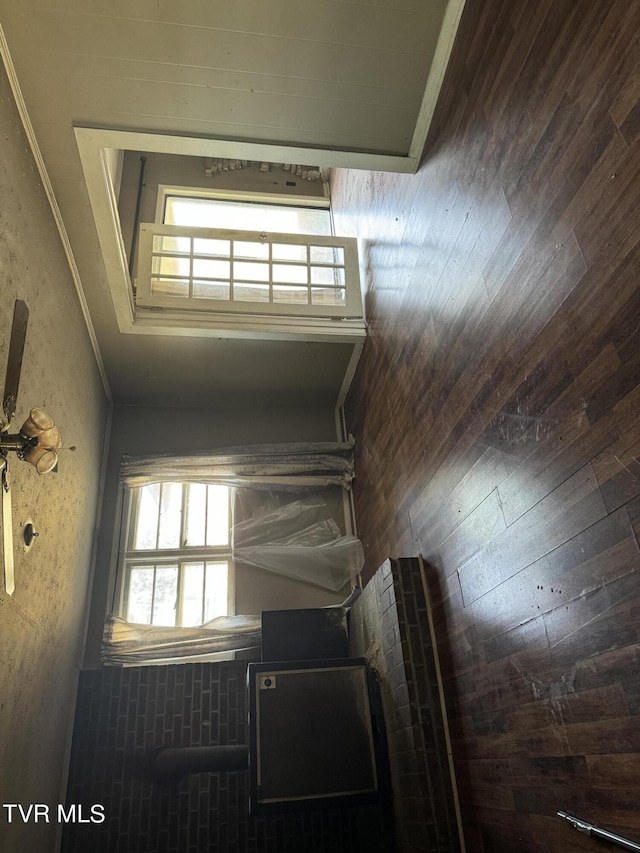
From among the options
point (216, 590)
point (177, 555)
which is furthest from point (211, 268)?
point (216, 590)

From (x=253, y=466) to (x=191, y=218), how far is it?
2281 mm

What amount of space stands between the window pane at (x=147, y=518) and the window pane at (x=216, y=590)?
1.60 ft

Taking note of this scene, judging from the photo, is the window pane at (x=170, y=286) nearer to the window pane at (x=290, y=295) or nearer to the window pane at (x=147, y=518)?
the window pane at (x=290, y=295)

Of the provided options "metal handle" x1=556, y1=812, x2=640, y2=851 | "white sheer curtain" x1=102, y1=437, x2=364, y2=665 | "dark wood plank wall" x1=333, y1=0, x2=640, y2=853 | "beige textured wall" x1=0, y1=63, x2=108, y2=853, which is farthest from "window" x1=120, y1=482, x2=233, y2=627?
"metal handle" x1=556, y1=812, x2=640, y2=851

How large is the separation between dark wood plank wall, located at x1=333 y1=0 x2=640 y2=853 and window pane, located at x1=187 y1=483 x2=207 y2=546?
6.72ft

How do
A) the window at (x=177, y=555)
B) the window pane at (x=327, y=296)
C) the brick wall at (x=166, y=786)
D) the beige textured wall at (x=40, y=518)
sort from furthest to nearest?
the window pane at (x=327, y=296)
the window at (x=177, y=555)
the brick wall at (x=166, y=786)
the beige textured wall at (x=40, y=518)

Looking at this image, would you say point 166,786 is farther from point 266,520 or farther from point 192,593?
point 266,520

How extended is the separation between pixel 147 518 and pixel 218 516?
20.9 inches

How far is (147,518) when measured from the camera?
431 centimetres

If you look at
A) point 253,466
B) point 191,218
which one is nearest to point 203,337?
point 253,466

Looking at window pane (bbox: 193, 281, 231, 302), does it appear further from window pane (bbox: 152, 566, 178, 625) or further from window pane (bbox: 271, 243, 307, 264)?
window pane (bbox: 152, 566, 178, 625)

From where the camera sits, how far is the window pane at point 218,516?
14.1 feet

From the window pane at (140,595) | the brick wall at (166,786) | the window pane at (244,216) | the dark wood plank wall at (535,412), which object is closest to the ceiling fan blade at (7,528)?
the dark wood plank wall at (535,412)

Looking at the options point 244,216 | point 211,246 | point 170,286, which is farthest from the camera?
point 244,216
